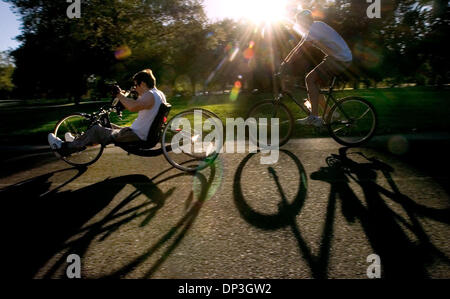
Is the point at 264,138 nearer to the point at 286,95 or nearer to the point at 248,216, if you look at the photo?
the point at 286,95

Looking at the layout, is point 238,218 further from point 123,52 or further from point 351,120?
point 123,52

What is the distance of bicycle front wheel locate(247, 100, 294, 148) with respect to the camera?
5.74m

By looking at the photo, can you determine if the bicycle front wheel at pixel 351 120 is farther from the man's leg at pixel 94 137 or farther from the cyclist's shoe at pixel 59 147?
the cyclist's shoe at pixel 59 147

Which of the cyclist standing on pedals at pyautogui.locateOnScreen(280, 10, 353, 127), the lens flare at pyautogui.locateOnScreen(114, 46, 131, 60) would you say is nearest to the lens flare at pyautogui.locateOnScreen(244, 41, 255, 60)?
the lens flare at pyautogui.locateOnScreen(114, 46, 131, 60)

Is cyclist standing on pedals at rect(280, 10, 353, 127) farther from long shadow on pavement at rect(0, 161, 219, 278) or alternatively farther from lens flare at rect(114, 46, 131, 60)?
lens flare at rect(114, 46, 131, 60)

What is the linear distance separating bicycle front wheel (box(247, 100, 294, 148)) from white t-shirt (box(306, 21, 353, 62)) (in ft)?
4.00

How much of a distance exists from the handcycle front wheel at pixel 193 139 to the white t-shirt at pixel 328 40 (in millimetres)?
2288

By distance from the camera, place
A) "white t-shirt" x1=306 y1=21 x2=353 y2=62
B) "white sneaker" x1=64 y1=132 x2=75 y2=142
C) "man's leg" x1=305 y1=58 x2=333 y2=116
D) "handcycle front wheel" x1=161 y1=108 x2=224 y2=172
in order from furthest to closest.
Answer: "man's leg" x1=305 y1=58 x2=333 y2=116 < "white t-shirt" x1=306 y1=21 x2=353 y2=62 < "white sneaker" x1=64 y1=132 x2=75 y2=142 < "handcycle front wheel" x1=161 y1=108 x2=224 y2=172

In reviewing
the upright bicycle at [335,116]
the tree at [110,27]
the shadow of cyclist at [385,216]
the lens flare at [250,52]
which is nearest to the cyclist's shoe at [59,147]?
the upright bicycle at [335,116]

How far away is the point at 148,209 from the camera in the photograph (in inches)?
135

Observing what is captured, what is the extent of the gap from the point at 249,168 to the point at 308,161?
985 millimetres

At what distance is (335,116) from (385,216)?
292 cm

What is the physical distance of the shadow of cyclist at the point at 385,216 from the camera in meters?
2.31

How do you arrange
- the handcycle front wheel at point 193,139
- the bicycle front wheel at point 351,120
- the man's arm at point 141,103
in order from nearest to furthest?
the man's arm at point 141,103 < the handcycle front wheel at point 193,139 < the bicycle front wheel at point 351,120
